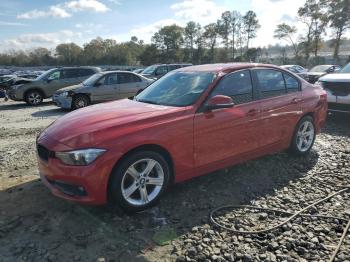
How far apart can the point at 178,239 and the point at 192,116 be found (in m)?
1.53

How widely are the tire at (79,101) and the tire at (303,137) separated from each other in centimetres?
919

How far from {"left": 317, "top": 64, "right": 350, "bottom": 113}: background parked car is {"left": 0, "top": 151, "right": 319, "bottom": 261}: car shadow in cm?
416

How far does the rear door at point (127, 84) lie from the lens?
14.2m

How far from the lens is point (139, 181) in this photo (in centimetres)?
409

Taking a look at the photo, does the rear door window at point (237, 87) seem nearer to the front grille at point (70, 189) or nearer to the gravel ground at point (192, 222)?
the gravel ground at point (192, 222)

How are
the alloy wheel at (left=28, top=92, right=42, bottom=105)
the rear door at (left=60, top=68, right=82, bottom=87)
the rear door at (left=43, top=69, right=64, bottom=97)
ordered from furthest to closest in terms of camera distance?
the rear door at (left=60, top=68, right=82, bottom=87), the rear door at (left=43, top=69, right=64, bottom=97), the alloy wheel at (left=28, top=92, right=42, bottom=105)

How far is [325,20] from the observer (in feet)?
181

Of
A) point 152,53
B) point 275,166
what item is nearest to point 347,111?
Answer: point 275,166

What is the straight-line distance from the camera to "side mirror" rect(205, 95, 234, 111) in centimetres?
444

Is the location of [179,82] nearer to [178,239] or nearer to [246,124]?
[246,124]

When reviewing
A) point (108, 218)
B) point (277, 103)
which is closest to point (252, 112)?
point (277, 103)

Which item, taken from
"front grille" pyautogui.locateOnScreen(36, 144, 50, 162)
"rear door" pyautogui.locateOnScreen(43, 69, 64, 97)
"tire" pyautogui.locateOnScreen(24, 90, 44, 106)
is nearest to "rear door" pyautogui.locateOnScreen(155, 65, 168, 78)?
"rear door" pyautogui.locateOnScreen(43, 69, 64, 97)

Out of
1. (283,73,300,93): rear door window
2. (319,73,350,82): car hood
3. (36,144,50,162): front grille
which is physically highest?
(283,73,300,93): rear door window

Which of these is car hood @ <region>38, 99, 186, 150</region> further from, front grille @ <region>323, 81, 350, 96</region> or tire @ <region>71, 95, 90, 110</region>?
tire @ <region>71, 95, 90, 110</region>
